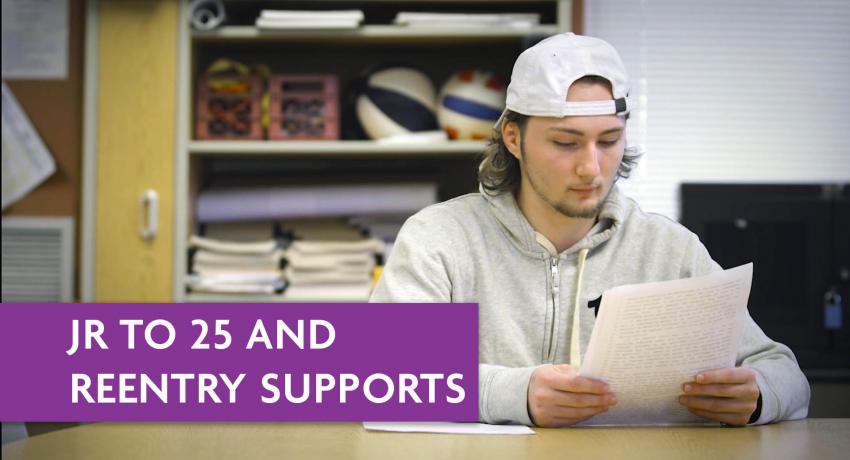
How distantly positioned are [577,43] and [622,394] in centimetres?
59

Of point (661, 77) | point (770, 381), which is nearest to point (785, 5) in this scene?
point (661, 77)

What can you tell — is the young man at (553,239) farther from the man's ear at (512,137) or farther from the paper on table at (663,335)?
the paper on table at (663,335)

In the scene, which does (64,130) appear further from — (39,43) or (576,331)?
(576,331)

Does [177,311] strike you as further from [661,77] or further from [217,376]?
[661,77]

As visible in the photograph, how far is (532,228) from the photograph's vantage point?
1.53 m

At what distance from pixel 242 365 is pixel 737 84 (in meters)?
2.03

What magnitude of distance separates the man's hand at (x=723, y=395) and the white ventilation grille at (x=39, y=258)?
182cm

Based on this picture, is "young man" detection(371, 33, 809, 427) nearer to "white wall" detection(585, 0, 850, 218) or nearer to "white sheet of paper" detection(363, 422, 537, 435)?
"white sheet of paper" detection(363, 422, 537, 435)

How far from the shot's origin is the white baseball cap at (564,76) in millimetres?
1406

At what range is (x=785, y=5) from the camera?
2732 millimetres

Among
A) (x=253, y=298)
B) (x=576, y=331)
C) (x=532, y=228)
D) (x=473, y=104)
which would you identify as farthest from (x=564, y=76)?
(x=253, y=298)

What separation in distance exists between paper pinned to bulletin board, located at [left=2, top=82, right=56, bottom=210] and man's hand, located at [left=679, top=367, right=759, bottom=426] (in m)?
1.92

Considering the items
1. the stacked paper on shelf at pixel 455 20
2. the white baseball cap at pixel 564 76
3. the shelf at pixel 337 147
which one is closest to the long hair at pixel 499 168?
the white baseball cap at pixel 564 76

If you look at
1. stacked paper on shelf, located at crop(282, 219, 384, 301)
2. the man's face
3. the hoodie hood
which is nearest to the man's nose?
the man's face
